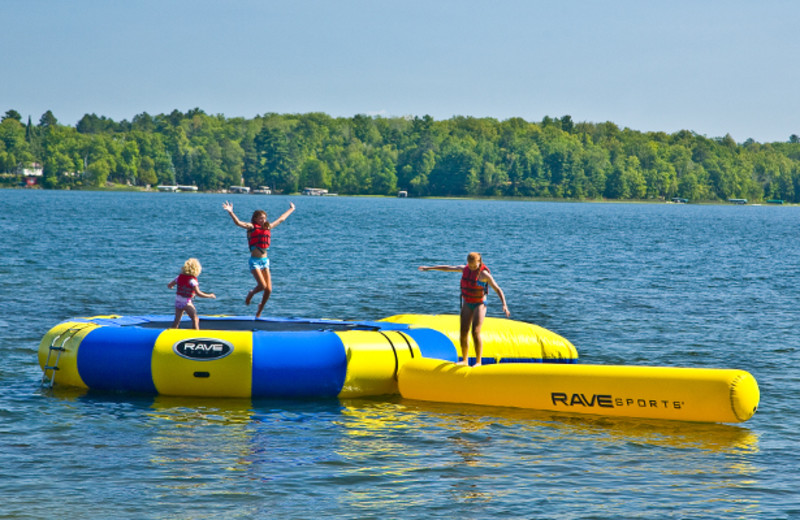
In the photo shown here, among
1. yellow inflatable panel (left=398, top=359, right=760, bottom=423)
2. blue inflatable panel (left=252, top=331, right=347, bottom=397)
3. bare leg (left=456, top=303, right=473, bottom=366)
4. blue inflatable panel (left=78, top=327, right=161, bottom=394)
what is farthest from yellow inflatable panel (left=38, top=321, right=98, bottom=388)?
bare leg (left=456, top=303, right=473, bottom=366)

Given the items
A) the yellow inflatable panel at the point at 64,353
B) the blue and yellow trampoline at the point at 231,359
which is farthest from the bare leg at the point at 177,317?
the yellow inflatable panel at the point at 64,353

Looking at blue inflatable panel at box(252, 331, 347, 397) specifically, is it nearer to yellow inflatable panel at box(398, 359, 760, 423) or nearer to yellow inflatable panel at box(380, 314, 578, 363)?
yellow inflatable panel at box(398, 359, 760, 423)

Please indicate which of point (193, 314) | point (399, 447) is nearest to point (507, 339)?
point (399, 447)

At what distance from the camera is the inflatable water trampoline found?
1348cm

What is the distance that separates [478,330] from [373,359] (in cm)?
160

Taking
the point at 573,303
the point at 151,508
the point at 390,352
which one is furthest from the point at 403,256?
the point at 151,508

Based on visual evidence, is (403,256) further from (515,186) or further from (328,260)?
(515,186)

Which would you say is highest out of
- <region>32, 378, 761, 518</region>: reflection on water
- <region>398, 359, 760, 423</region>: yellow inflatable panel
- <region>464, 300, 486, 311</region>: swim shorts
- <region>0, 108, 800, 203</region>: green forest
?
<region>0, 108, 800, 203</region>: green forest

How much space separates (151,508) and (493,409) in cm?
579

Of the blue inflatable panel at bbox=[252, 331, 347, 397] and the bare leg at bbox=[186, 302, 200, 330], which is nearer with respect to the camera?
the blue inflatable panel at bbox=[252, 331, 347, 397]

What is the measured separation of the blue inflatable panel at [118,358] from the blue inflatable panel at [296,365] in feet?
5.20

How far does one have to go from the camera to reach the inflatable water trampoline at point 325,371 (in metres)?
13.5

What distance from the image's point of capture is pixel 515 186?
190 metres

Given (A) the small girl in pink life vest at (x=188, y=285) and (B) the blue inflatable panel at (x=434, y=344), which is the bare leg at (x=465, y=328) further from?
(A) the small girl in pink life vest at (x=188, y=285)
